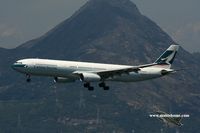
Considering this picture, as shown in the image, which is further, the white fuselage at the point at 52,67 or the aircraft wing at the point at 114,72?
the aircraft wing at the point at 114,72

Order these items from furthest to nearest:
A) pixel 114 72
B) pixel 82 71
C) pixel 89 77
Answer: pixel 114 72 < pixel 82 71 < pixel 89 77

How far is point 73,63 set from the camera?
6811 inches

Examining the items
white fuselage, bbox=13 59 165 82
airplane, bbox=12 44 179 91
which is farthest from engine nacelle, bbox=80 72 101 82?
white fuselage, bbox=13 59 165 82

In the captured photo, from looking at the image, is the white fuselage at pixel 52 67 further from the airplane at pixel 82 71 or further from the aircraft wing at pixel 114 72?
the aircraft wing at pixel 114 72

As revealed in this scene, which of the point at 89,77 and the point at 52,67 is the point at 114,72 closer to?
the point at 89,77

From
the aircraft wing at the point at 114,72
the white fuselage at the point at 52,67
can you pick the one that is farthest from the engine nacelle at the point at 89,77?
the aircraft wing at the point at 114,72

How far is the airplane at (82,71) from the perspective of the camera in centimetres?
16812

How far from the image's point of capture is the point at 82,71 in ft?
570

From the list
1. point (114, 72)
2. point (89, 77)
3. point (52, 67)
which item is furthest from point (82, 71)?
point (114, 72)

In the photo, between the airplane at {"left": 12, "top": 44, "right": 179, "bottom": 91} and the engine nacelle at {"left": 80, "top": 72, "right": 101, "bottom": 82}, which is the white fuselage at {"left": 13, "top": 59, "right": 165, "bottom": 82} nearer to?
the airplane at {"left": 12, "top": 44, "right": 179, "bottom": 91}

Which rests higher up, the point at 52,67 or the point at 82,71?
the point at 52,67

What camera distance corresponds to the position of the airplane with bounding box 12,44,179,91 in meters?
168

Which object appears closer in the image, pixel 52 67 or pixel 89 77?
pixel 52 67

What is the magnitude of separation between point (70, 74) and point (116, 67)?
62.1 feet
